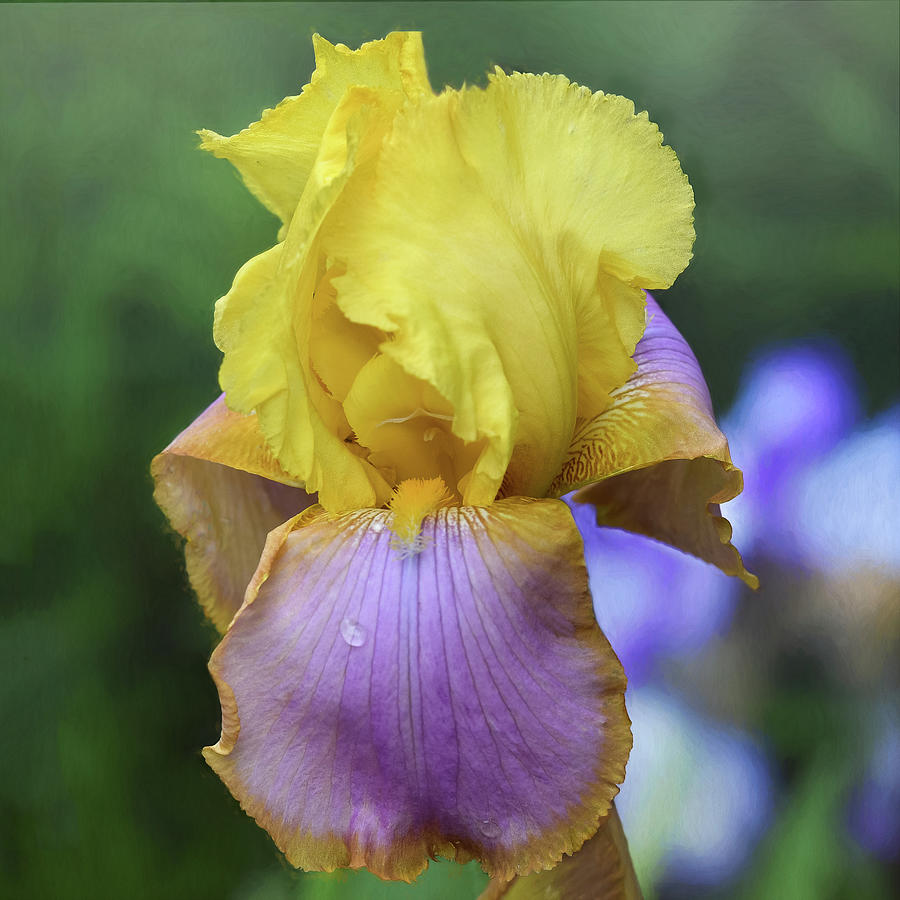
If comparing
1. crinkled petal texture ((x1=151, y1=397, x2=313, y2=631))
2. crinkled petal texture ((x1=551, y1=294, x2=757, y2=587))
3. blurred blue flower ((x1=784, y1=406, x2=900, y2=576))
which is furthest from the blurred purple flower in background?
crinkled petal texture ((x1=151, y1=397, x2=313, y2=631))

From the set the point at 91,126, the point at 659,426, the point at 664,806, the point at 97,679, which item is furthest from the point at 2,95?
the point at 664,806

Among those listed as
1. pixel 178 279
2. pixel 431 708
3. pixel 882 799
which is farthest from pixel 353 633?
pixel 882 799

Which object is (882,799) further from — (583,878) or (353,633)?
(353,633)

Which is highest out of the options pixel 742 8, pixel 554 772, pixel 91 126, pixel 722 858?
pixel 742 8

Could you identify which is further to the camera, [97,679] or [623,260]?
[97,679]

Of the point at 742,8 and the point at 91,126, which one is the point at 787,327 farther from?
the point at 91,126

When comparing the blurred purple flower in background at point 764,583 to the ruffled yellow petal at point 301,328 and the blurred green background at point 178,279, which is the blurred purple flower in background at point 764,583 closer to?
the blurred green background at point 178,279
